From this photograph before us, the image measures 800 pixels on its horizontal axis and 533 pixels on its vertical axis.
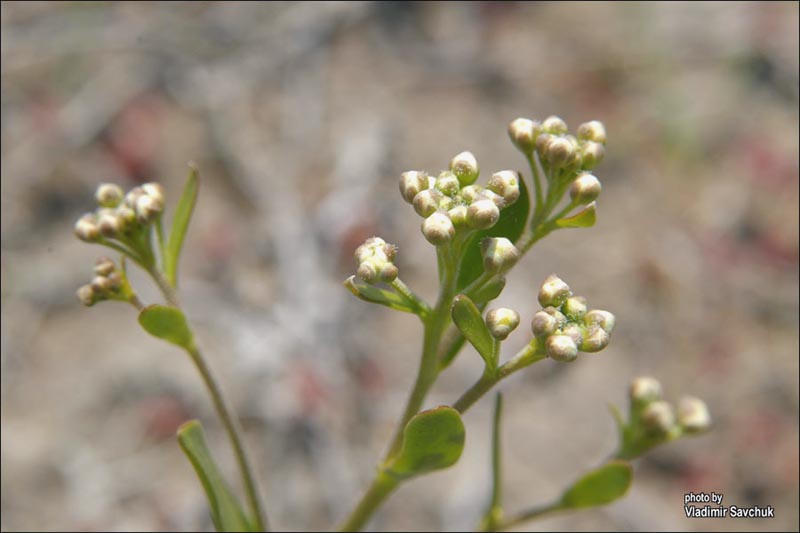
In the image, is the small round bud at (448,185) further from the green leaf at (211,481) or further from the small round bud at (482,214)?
the green leaf at (211,481)

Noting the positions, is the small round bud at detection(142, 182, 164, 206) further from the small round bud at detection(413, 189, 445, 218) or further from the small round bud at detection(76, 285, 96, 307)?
the small round bud at detection(413, 189, 445, 218)

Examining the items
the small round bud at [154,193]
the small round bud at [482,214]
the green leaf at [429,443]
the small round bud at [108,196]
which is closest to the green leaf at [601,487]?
the green leaf at [429,443]

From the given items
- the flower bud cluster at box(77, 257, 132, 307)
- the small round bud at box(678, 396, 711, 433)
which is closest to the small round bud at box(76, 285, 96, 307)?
the flower bud cluster at box(77, 257, 132, 307)

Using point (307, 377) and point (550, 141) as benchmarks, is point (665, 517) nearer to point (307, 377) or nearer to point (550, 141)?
point (307, 377)

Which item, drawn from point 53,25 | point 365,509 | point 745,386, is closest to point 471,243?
point 365,509

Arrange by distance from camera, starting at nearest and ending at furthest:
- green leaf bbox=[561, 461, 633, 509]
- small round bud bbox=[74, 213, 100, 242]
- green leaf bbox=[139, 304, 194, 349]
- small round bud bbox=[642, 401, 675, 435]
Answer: green leaf bbox=[139, 304, 194, 349], small round bud bbox=[74, 213, 100, 242], green leaf bbox=[561, 461, 633, 509], small round bud bbox=[642, 401, 675, 435]

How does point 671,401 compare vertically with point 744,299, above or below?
below

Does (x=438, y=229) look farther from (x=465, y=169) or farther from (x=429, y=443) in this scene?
(x=429, y=443)
